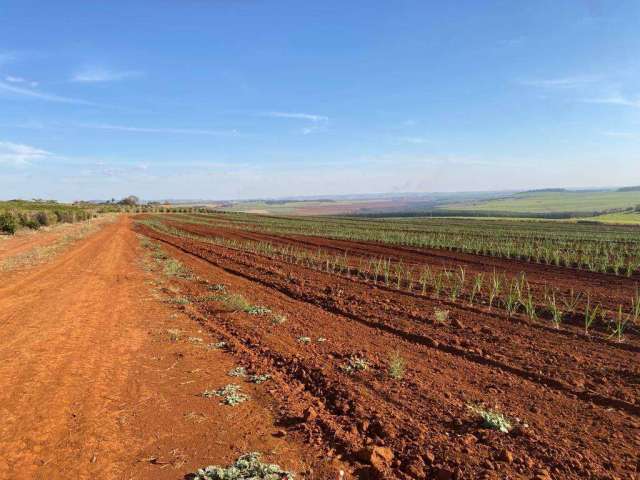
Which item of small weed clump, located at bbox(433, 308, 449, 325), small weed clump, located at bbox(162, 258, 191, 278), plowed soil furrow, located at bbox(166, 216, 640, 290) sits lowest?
plowed soil furrow, located at bbox(166, 216, 640, 290)

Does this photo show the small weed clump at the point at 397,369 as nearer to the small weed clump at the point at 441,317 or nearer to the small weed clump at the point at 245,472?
the small weed clump at the point at 245,472

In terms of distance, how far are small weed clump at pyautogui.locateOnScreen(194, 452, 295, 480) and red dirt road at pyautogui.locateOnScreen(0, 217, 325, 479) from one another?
0.17 meters

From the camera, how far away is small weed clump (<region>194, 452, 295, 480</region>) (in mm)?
3637

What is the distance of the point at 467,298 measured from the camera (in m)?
11.2

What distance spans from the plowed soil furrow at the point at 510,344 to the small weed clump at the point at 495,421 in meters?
1.54

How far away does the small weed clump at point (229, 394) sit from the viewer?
517 centimetres

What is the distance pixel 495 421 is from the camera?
14.5 ft

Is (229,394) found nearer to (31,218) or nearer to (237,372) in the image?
(237,372)

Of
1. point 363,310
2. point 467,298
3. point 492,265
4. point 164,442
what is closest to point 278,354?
point 164,442

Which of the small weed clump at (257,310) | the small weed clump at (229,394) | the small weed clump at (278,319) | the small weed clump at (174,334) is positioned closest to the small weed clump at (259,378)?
the small weed clump at (229,394)

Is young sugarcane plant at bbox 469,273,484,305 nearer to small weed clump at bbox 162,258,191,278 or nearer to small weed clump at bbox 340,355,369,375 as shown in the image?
small weed clump at bbox 340,355,369,375

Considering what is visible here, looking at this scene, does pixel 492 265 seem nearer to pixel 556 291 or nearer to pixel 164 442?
pixel 556 291

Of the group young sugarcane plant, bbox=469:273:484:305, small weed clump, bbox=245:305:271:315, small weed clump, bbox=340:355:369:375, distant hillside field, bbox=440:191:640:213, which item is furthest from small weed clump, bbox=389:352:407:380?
distant hillside field, bbox=440:191:640:213

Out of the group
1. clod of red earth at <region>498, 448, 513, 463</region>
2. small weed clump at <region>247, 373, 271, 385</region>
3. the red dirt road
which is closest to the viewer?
clod of red earth at <region>498, 448, 513, 463</region>
